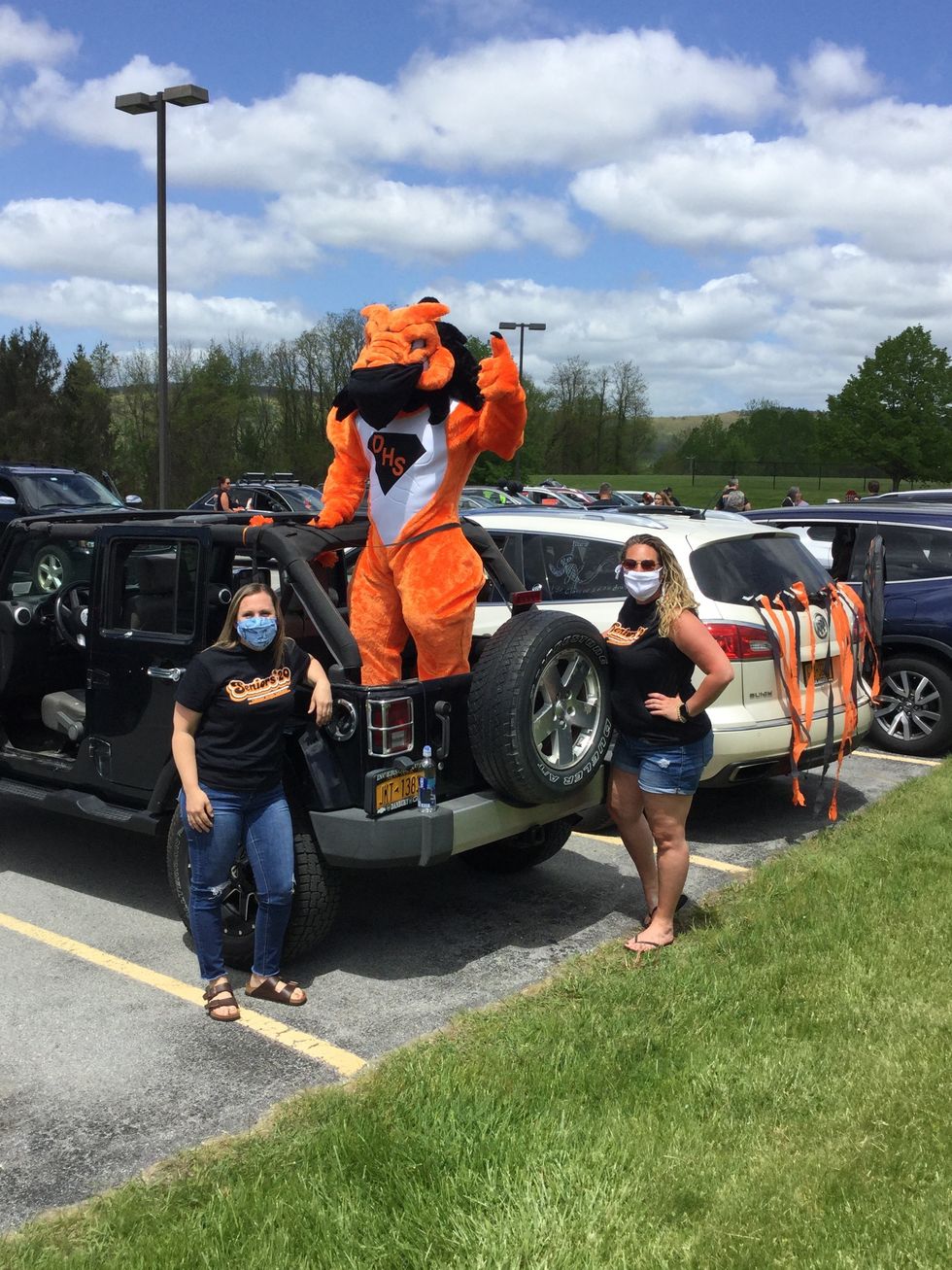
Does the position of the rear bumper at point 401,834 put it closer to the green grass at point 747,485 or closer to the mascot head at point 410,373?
the mascot head at point 410,373

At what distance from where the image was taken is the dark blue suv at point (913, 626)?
339 inches

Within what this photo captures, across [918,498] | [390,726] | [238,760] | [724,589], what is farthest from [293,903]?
[918,498]

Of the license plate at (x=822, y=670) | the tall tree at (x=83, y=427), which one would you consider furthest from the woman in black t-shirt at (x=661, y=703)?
the tall tree at (x=83, y=427)

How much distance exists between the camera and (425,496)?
17.0 feet

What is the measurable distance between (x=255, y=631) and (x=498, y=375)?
1.60 metres

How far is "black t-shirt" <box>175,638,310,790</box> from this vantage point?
4.25 metres

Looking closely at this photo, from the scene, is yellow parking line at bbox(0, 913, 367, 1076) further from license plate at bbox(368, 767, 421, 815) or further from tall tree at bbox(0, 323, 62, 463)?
tall tree at bbox(0, 323, 62, 463)

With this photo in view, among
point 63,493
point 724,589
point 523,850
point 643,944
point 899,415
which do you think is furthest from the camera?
point 899,415

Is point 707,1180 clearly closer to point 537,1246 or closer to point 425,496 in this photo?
point 537,1246

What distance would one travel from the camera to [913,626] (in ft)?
28.4

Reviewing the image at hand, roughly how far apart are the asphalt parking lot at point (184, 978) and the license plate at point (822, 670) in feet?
2.93

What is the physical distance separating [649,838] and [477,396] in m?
2.04

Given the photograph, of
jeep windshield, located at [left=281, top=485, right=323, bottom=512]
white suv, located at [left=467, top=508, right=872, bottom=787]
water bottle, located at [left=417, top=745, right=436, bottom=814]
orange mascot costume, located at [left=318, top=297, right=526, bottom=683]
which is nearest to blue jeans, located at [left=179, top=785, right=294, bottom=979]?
water bottle, located at [left=417, top=745, right=436, bottom=814]

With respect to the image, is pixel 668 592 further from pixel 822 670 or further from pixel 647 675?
pixel 822 670
